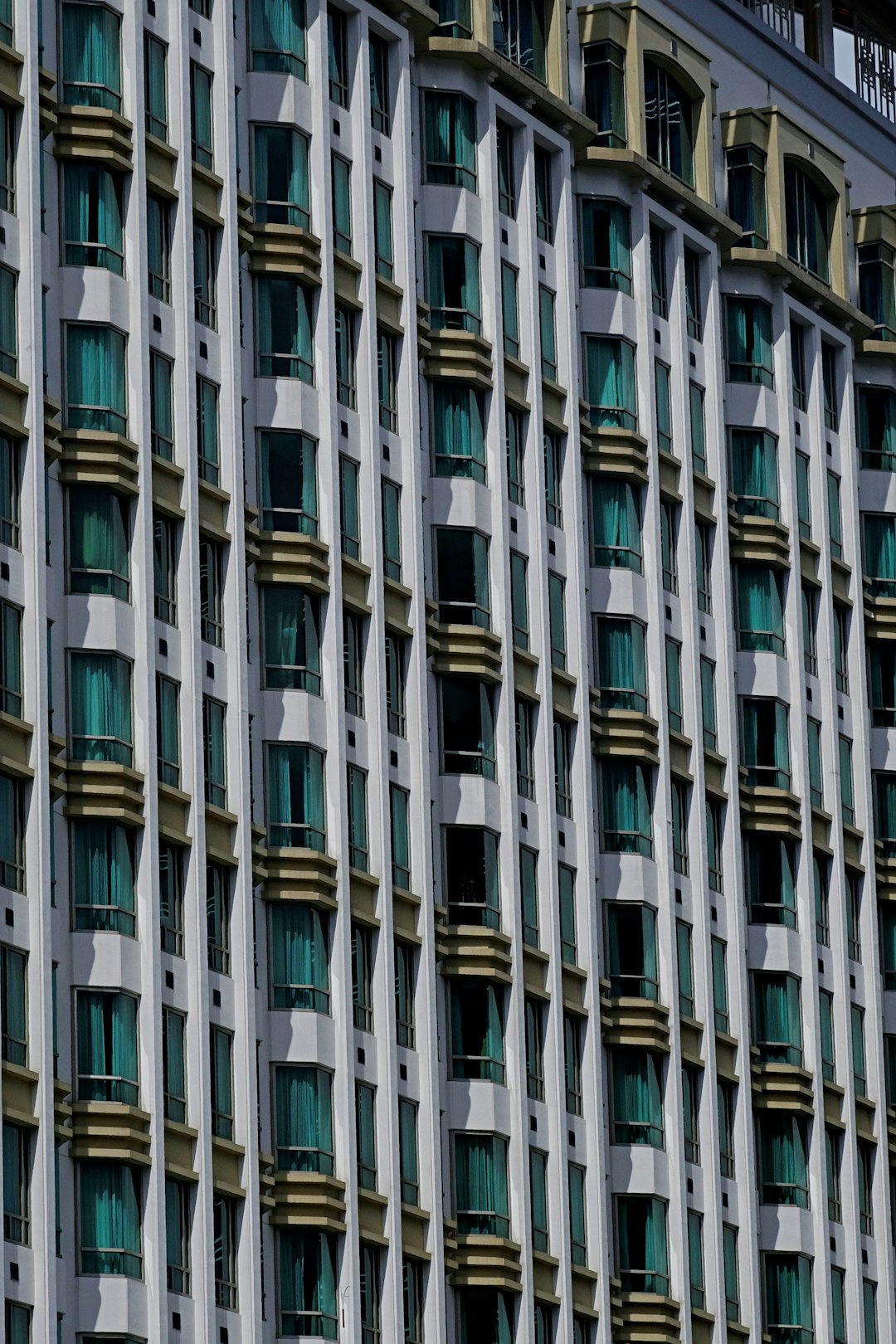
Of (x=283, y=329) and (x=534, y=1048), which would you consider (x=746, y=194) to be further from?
(x=534, y=1048)

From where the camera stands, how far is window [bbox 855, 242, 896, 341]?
95.6m

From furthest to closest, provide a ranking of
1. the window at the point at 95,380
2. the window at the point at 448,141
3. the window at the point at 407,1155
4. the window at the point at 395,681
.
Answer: the window at the point at 448,141 < the window at the point at 395,681 < the window at the point at 407,1155 < the window at the point at 95,380

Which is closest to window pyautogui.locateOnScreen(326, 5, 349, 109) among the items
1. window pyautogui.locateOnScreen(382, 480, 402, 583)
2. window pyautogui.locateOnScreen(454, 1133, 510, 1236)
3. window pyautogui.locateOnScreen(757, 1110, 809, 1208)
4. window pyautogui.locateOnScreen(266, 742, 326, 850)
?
window pyautogui.locateOnScreen(382, 480, 402, 583)

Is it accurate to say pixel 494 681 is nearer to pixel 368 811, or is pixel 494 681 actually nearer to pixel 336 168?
pixel 368 811

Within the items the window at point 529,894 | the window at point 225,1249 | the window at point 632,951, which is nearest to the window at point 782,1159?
the window at point 632,951

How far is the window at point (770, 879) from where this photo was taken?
88125mm

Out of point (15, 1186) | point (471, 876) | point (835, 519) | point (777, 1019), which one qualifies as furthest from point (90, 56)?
point (777, 1019)

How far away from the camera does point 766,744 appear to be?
89.2 meters

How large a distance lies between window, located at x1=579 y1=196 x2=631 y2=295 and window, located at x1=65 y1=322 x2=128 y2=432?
16087 mm

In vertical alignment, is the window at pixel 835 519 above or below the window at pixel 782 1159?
above

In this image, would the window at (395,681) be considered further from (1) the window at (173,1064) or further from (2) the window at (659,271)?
(2) the window at (659,271)

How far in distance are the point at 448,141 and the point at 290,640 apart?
1205cm

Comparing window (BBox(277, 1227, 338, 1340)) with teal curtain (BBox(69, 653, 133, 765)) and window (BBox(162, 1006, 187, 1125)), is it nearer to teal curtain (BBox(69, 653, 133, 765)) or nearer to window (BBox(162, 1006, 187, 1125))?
window (BBox(162, 1006, 187, 1125))

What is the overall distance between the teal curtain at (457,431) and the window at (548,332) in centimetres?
282
